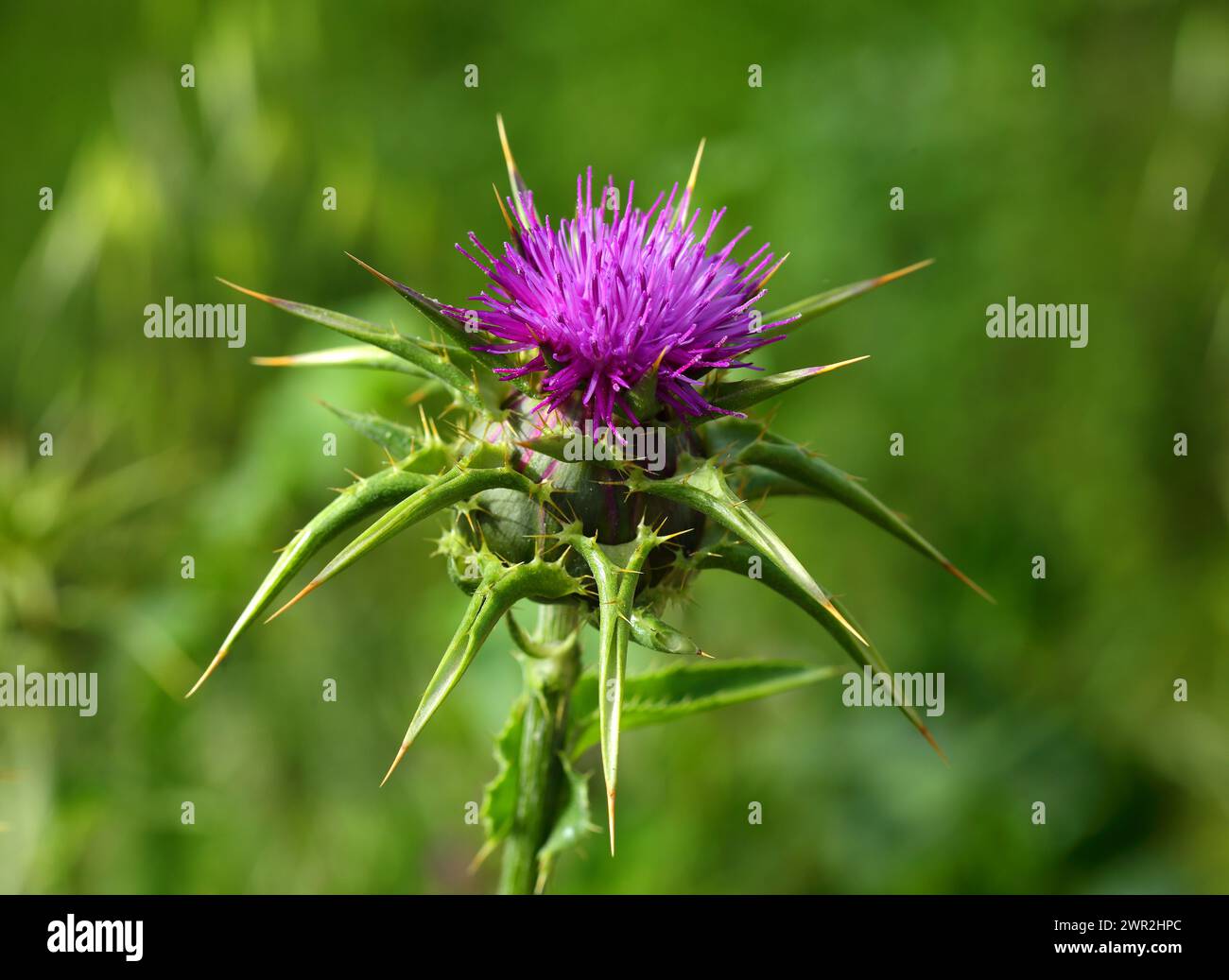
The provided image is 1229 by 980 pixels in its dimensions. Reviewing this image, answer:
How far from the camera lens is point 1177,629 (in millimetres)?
4691

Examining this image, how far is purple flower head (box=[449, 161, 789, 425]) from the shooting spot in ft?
6.83

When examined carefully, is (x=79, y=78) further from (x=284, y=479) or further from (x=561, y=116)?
(x=284, y=479)

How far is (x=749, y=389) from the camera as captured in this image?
2.13 meters

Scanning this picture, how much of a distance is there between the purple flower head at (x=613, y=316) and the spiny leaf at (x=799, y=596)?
0.27 meters

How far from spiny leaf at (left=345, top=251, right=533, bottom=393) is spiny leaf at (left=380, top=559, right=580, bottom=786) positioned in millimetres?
338

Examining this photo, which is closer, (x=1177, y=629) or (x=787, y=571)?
(x=787, y=571)

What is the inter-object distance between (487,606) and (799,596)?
543 mm

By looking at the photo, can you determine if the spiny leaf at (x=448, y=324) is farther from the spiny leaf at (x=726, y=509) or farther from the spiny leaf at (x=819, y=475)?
the spiny leaf at (x=819, y=475)
